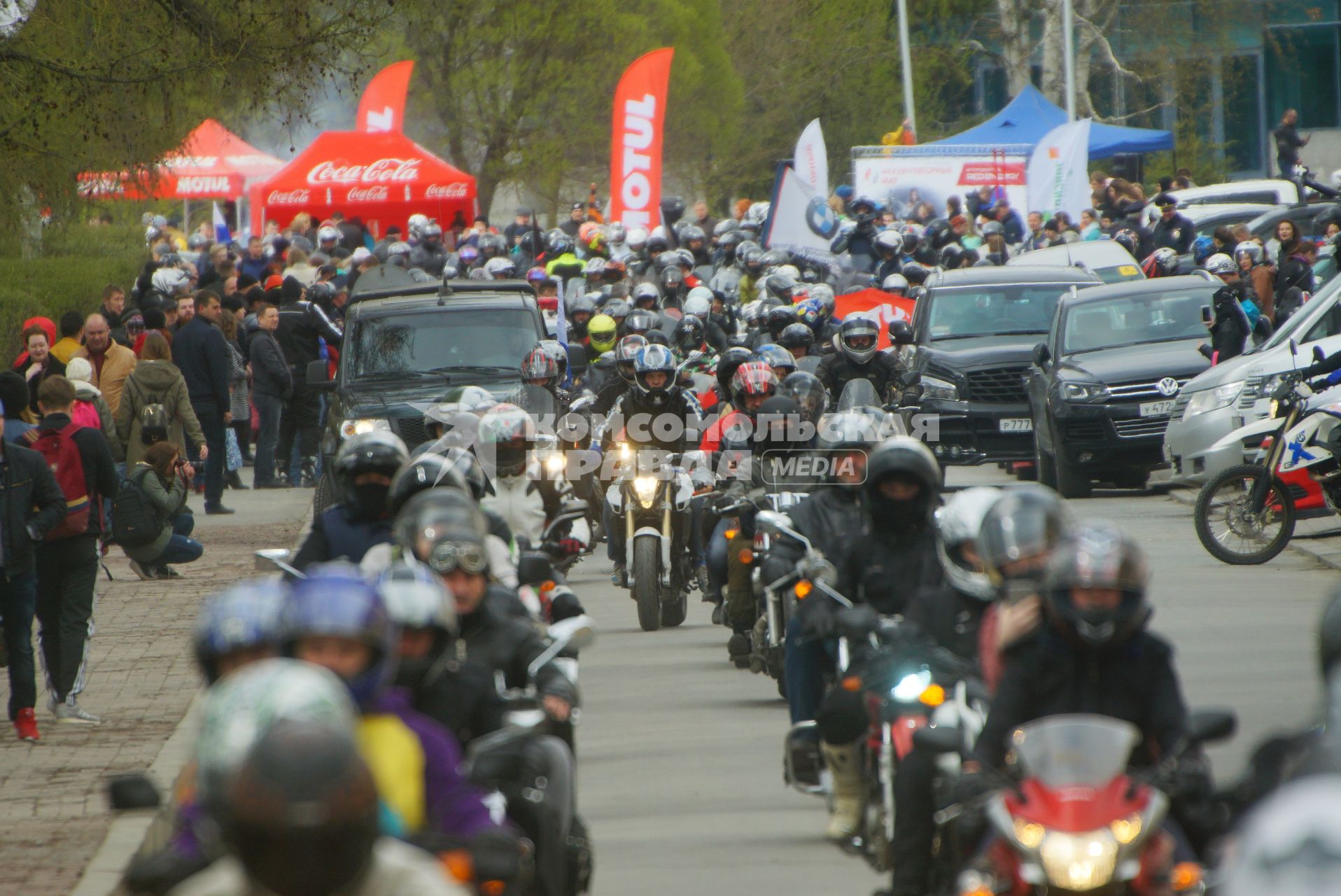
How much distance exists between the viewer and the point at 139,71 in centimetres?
1188

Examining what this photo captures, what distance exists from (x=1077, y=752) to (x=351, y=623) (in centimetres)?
158

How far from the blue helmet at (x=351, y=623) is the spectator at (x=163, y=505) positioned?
1226cm

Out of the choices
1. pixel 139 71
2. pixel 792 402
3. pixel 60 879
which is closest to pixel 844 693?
pixel 60 879

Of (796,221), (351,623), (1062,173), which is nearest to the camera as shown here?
(351,623)

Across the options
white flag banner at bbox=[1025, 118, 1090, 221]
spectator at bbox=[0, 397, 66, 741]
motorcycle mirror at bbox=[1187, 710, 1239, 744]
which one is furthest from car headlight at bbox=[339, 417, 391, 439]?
white flag banner at bbox=[1025, 118, 1090, 221]

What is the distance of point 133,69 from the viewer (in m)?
11.9

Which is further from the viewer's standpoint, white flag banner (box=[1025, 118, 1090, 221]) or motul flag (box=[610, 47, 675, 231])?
motul flag (box=[610, 47, 675, 231])

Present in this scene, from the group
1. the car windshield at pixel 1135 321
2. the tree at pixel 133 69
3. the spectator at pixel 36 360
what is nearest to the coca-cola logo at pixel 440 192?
the car windshield at pixel 1135 321

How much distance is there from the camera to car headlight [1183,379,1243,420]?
58.9 ft

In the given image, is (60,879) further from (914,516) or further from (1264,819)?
(1264,819)

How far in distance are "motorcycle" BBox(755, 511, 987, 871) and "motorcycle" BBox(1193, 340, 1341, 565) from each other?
852cm

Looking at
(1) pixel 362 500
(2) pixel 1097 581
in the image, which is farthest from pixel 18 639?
(2) pixel 1097 581

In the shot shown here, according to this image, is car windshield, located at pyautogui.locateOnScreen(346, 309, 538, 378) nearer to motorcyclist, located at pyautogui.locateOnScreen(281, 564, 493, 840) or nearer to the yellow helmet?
the yellow helmet

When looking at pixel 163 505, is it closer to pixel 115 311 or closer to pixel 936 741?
pixel 115 311
